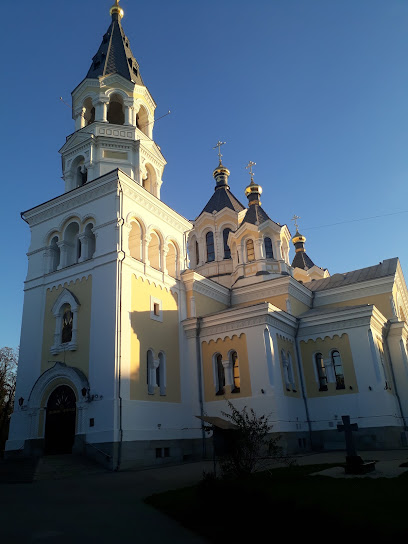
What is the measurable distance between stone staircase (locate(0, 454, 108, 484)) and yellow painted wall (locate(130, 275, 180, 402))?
9.04ft

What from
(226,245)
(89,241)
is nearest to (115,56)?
(89,241)

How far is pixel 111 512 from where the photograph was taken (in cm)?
744

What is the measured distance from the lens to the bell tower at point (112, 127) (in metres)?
20.6

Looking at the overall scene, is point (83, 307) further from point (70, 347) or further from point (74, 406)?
point (74, 406)

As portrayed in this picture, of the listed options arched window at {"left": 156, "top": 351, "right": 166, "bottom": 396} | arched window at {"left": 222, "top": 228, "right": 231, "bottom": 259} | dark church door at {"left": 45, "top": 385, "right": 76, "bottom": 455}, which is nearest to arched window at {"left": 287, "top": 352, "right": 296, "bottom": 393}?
arched window at {"left": 156, "top": 351, "right": 166, "bottom": 396}

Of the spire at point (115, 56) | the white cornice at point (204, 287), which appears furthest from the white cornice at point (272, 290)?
the spire at point (115, 56)

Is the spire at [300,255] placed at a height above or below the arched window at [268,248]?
above

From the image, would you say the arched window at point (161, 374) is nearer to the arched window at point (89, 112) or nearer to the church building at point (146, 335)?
the church building at point (146, 335)

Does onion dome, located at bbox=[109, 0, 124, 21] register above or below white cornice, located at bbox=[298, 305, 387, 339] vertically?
above

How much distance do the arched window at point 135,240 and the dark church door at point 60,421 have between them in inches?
250

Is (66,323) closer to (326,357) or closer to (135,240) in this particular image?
(135,240)

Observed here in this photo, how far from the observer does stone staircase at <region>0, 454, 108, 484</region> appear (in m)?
12.6

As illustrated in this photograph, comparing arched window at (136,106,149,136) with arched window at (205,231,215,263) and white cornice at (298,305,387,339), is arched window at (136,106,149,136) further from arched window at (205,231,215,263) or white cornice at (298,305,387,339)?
white cornice at (298,305,387,339)

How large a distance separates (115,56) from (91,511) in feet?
72.9
